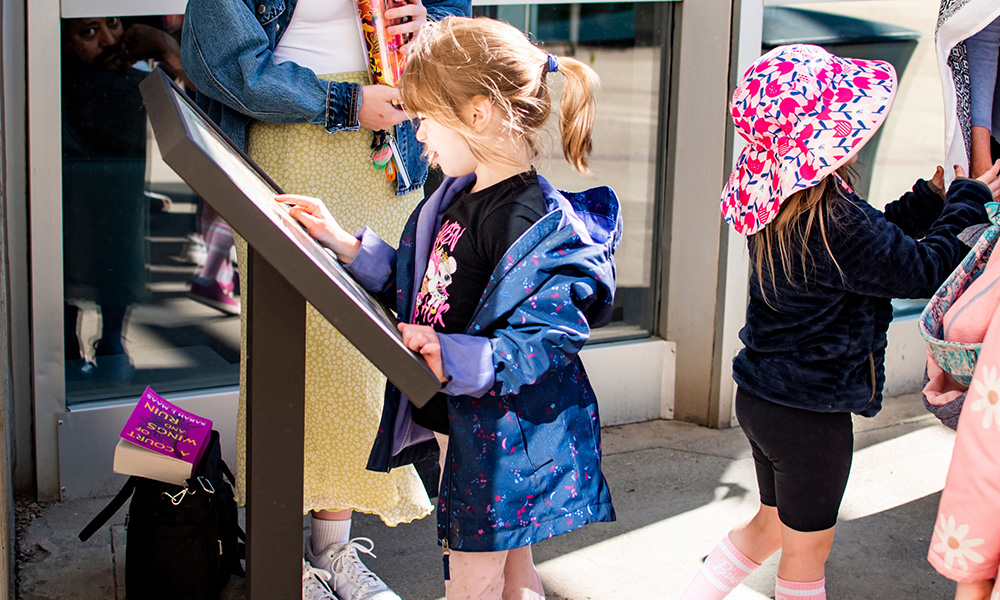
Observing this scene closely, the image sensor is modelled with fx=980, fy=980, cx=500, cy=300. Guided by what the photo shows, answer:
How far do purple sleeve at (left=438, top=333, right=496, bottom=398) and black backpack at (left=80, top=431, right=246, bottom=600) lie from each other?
111 cm

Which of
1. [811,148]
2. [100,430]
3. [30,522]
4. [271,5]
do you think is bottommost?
[30,522]

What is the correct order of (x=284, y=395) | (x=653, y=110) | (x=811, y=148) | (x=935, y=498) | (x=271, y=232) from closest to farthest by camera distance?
(x=271, y=232) → (x=284, y=395) → (x=811, y=148) → (x=935, y=498) → (x=653, y=110)

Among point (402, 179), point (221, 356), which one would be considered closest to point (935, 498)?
point (402, 179)

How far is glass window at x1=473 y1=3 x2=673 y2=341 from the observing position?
3867 mm

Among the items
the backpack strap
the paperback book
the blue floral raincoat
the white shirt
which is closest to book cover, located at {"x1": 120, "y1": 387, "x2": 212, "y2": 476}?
the paperback book

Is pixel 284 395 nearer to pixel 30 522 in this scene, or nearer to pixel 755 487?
pixel 30 522

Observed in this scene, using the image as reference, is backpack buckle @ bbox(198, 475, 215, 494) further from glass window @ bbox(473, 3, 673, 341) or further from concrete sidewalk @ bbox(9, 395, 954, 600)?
glass window @ bbox(473, 3, 673, 341)

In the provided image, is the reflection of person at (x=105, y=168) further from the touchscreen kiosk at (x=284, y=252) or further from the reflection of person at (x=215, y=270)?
the touchscreen kiosk at (x=284, y=252)

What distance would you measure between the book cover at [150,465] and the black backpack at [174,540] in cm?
2

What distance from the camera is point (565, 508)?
73.6 inches

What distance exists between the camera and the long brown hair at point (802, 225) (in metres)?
1.99

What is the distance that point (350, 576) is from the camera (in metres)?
2.59

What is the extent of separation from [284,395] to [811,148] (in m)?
1.14

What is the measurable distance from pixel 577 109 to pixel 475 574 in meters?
0.93
